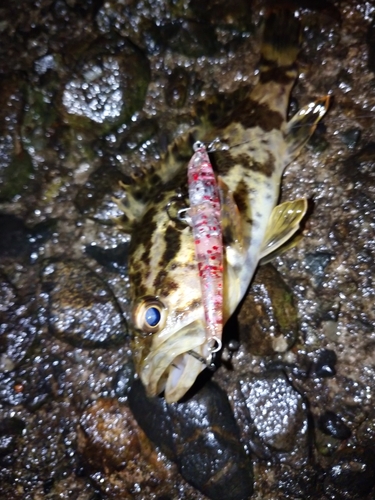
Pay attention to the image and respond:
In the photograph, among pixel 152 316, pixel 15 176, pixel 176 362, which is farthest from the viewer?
pixel 15 176

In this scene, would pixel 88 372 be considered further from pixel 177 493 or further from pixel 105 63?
pixel 105 63

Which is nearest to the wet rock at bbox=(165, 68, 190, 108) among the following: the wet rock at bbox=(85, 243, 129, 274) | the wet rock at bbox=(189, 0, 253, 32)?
the wet rock at bbox=(189, 0, 253, 32)

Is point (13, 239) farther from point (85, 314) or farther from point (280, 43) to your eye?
point (280, 43)

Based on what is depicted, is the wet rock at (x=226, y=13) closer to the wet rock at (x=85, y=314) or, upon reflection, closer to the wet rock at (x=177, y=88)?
the wet rock at (x=177, y=88)

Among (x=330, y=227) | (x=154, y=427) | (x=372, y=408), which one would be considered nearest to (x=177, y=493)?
(x=154, y=427)

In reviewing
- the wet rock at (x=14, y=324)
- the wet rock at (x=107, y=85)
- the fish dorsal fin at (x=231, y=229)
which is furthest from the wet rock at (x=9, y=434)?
the wet rock at (x=107, y=85)

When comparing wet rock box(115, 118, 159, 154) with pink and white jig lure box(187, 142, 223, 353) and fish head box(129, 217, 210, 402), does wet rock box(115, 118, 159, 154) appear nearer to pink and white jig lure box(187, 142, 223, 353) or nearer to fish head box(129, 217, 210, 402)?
pink and white jig lure box(187, 142, 223, 353)

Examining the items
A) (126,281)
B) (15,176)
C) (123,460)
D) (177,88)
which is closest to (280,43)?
(177,88)
